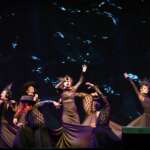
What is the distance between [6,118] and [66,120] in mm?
631

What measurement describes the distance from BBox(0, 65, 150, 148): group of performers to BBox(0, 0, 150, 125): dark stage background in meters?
0.07

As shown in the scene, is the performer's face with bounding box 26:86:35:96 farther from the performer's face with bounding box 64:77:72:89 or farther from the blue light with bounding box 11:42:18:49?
the blue light with bounding box 11:42:18:49

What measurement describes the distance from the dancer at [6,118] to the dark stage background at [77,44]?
74 millimetres

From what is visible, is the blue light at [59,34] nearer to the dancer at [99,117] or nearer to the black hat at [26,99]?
the dancer at [99,117]

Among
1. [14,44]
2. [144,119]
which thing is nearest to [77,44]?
[14,44]

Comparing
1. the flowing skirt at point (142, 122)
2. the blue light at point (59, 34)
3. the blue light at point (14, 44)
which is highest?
the blue light at point (59, 34)

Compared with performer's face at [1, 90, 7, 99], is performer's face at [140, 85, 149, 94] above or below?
above

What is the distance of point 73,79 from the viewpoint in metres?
4.68

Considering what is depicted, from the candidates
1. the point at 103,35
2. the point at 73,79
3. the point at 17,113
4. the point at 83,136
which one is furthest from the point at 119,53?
the point at 17,113

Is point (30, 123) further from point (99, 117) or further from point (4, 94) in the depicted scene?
point (99, 117)

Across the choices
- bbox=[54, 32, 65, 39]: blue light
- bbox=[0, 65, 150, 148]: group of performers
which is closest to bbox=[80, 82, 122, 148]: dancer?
bbox=[0, 65, 150, 148]: group of performers

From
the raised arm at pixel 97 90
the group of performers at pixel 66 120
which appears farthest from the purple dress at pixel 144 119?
the raised arm at pixel 97 90

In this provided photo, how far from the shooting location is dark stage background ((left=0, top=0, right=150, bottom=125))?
462 cm

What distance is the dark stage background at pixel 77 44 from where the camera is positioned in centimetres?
462
